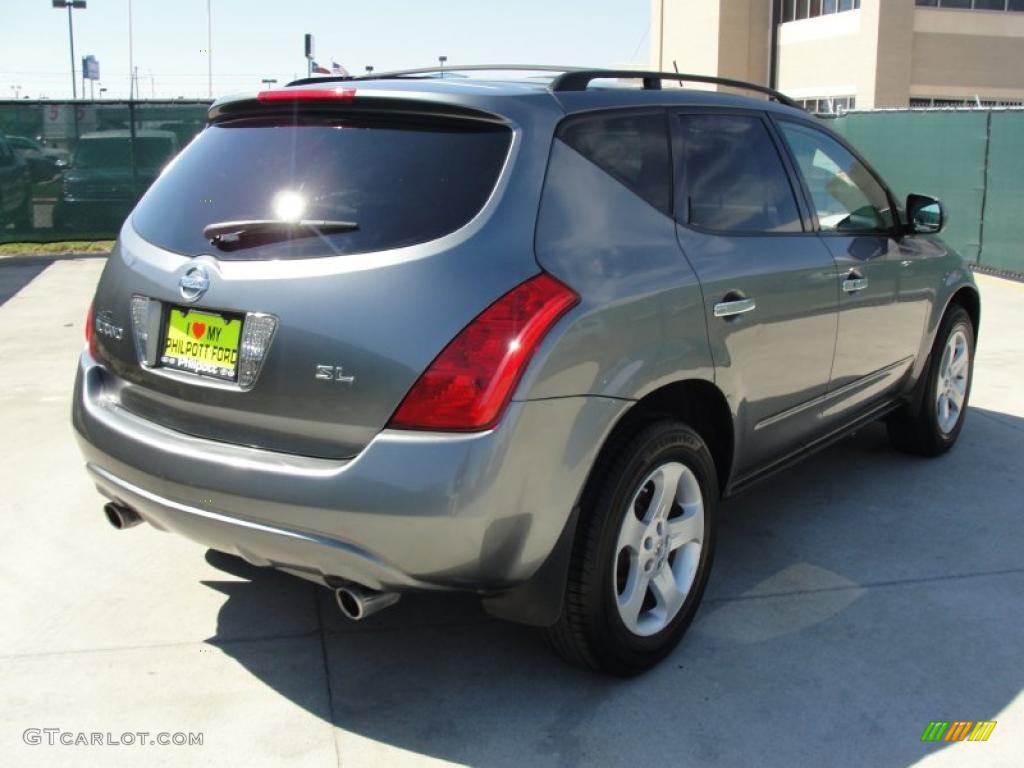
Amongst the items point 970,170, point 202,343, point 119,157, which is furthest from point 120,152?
point 202,343

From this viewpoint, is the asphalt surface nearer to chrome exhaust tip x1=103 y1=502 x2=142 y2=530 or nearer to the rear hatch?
chrome exhaust tip x1=103 y1=502 x2=142 y2=530

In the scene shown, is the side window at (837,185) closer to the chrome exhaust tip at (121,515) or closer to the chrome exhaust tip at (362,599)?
the chrome exhaust tip at (362,599)

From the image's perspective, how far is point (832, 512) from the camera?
187 inches

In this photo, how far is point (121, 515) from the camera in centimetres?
340

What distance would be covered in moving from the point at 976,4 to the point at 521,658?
27391mm

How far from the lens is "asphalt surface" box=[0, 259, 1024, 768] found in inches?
118

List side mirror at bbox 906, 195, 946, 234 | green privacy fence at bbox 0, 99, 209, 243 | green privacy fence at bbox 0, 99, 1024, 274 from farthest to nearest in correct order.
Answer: green privacy fence at bbox 0, 99, 209, 243, green privacy fence at bbox 0, 99, 1024, 274, side mirror at bbox 906, 195, 946, 234

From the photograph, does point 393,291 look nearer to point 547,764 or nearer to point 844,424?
point 547,764

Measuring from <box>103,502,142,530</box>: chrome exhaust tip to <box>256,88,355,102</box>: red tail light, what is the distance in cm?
135

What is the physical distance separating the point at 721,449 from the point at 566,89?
52.9 inches

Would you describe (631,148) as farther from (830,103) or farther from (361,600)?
(830,103)

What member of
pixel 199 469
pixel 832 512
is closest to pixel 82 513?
pixel 199 469

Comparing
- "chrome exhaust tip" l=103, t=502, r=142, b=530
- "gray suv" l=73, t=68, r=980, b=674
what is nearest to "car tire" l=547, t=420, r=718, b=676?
"gray suv" l=73, t=68, r=980, b=674

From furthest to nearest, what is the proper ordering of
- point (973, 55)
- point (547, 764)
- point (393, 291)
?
1. point (973, 55)
2. point (547, 764)
3. point (393, 291)
